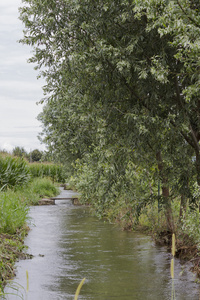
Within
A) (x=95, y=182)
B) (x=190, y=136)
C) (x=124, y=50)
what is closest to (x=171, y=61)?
(x=124, y=50)

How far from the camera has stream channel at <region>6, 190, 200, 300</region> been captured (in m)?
6.73

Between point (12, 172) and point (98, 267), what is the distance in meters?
10.8

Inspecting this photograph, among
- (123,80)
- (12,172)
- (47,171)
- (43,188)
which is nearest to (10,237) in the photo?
(123,80)

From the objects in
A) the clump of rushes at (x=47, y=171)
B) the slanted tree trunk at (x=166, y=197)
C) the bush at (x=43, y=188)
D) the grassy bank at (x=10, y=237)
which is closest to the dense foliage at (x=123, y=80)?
the slanted tree trunk at (x=166, y=197)

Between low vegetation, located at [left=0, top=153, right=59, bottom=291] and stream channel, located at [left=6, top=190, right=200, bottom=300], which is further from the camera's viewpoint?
low vegetation, located at [left=0, top=153, right=59, bottom=291]

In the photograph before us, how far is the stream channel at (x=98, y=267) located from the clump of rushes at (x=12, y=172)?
194 inches

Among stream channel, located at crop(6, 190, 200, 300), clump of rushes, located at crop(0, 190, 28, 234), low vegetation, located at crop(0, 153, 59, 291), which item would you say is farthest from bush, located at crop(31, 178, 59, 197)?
clump of rushes, located at crop(0, 190, 28, 234)

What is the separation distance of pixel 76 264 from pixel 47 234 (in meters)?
3.86

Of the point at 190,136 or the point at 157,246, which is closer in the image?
the point at 190,136

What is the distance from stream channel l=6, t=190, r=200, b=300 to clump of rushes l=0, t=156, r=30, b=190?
4.93m

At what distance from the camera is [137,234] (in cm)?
1242

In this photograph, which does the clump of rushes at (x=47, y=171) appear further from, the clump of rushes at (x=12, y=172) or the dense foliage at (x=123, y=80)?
the dense foliage at (x=123, y=80)

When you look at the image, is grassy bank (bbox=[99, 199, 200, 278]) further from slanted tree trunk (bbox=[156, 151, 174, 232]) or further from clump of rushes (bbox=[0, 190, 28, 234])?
clump of rushes (bbox=[0, 190, 28, 234])

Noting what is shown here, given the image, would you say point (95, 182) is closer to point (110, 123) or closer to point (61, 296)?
point (110, 123)
